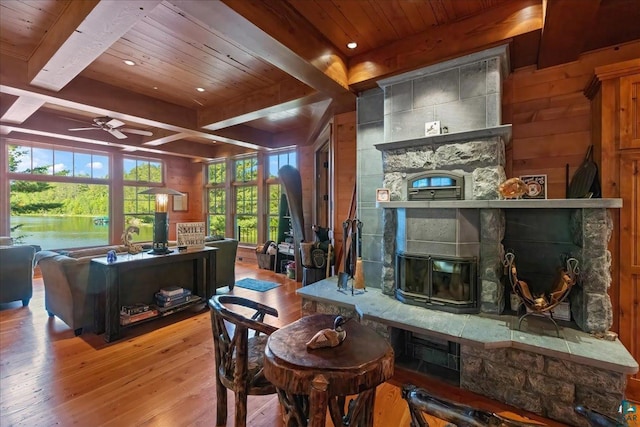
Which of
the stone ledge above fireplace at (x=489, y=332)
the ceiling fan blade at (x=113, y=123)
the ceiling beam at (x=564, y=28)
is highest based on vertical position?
the ceiling beam at (x=564, y=28)

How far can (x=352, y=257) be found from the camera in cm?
366

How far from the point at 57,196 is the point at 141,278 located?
14.5 ft

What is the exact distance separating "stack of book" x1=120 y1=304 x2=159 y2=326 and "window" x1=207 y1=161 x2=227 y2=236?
4.55 m

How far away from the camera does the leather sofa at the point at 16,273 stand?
3769 millimetres

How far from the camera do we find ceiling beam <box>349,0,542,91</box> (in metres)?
2.29

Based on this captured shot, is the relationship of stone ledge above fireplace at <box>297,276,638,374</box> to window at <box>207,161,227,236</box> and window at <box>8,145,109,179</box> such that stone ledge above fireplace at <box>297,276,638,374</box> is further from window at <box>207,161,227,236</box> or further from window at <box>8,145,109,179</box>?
window at <box>8,145,109,179</box>

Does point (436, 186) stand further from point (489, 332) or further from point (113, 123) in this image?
point (113, 123)

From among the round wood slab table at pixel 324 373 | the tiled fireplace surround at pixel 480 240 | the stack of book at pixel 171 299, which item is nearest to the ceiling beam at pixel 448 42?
the tiled fireplace surround at pixel 480 240

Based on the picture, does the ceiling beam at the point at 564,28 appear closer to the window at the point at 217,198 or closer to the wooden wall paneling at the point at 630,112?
the wooden wall paneling at the point at 630,112

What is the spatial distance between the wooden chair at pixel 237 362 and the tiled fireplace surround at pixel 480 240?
127cm

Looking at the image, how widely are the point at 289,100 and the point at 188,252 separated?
93.5 inches

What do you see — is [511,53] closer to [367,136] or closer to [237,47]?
[367,136]

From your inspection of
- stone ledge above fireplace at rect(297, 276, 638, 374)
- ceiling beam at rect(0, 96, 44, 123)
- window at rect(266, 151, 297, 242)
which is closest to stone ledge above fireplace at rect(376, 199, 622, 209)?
stone ledge above fireplace at rect(297, 276, 638, 374)

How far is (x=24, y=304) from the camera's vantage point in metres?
4.00
